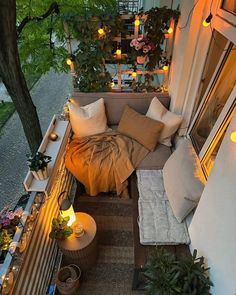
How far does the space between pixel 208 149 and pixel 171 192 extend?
47cm

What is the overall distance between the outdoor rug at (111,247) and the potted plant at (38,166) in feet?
2.47

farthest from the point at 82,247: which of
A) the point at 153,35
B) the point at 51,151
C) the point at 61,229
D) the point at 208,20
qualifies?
the point at 153,35

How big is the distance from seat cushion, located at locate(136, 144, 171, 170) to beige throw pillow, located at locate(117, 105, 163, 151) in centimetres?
7

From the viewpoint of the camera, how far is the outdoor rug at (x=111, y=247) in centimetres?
188

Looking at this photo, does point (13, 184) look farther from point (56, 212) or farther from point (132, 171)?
point (132, 171)

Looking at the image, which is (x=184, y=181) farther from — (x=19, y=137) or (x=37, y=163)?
(x=19, y=137)

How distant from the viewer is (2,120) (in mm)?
4828

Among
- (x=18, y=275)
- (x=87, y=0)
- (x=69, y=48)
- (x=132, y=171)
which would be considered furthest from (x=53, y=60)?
(x=18, y=275)

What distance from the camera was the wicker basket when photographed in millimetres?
1706

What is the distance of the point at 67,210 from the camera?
5.65 ft

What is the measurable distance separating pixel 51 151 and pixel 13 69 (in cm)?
89

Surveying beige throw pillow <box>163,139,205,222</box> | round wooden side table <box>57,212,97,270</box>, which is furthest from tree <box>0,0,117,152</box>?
beige throw pillow <box>163,139,205,222</box>

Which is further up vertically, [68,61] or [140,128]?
[68,61]

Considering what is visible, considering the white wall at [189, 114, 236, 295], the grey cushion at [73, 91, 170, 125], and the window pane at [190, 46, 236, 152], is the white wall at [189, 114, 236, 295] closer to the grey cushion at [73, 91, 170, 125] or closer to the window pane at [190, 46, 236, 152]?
the window pane at [190, 46, 236, 152]
